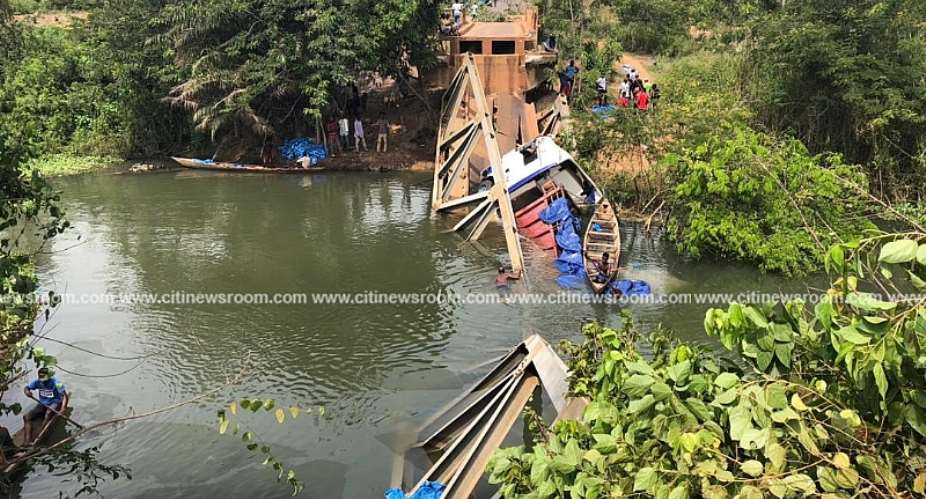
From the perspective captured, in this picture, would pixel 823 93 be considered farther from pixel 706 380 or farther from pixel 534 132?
pixel 706 380

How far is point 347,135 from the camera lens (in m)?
26.7

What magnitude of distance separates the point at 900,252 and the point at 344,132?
2479 cm

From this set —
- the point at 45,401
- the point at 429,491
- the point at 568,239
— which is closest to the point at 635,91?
the point at 568,239

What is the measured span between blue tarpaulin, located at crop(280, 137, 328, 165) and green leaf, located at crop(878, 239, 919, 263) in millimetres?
24110

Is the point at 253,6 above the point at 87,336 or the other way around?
above

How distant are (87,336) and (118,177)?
1386 cm

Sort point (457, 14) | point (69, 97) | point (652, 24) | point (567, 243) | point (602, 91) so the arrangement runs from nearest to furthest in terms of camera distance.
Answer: point (567, 243) < point (602, 91) < point (69, 97) < point (457, 14) < point (652, 24)

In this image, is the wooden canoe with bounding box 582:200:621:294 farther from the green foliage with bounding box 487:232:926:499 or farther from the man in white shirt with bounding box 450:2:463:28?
the man in white shirt with bounding box 450:2:463:28

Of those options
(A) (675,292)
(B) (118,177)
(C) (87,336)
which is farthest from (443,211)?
(B) (118,177)

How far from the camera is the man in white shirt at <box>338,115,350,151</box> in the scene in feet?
86.4

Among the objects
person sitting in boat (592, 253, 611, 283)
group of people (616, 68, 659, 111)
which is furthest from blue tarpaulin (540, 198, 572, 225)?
group of people (616, 68, 659, 111)

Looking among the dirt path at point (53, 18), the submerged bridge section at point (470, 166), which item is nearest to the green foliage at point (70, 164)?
the dirt path at point (53, 18)

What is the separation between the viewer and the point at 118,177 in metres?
25.2

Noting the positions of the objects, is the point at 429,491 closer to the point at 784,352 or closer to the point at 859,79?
the point at 784,352
